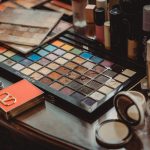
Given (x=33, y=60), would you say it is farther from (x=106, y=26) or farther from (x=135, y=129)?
(x=135, y=129)

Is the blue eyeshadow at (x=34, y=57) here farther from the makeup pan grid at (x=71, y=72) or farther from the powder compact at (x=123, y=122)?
the powder compact at (x=123, y=122)

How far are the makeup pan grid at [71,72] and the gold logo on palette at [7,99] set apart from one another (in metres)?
0.09

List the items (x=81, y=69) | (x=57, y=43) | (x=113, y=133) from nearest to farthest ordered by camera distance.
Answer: (x=113, y=133) → (x=81, y=69) → (x=57, y=43)

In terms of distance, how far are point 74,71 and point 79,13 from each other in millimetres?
240

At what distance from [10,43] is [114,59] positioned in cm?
31

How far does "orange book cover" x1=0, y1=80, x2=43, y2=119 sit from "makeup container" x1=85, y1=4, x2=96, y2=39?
0.28m

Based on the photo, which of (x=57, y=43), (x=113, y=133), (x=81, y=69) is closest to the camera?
(x=113, y=133)

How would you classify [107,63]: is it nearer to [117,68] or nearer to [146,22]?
[117,68]

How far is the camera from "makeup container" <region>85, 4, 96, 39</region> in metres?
1.14

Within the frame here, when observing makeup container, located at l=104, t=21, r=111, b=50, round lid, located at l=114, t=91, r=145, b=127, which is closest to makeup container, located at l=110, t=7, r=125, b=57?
makeup container, located at l=104, t=21, r=111, b=50

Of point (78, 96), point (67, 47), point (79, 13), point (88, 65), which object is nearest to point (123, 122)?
point (78, 96)

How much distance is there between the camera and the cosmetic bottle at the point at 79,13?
119 cm

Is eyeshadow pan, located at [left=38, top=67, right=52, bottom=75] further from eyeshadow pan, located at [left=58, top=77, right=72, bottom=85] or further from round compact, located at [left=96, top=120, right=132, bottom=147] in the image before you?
round compact, located at [left=96, top=120, right=132, bottom=147]

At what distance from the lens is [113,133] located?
2.75 ft
